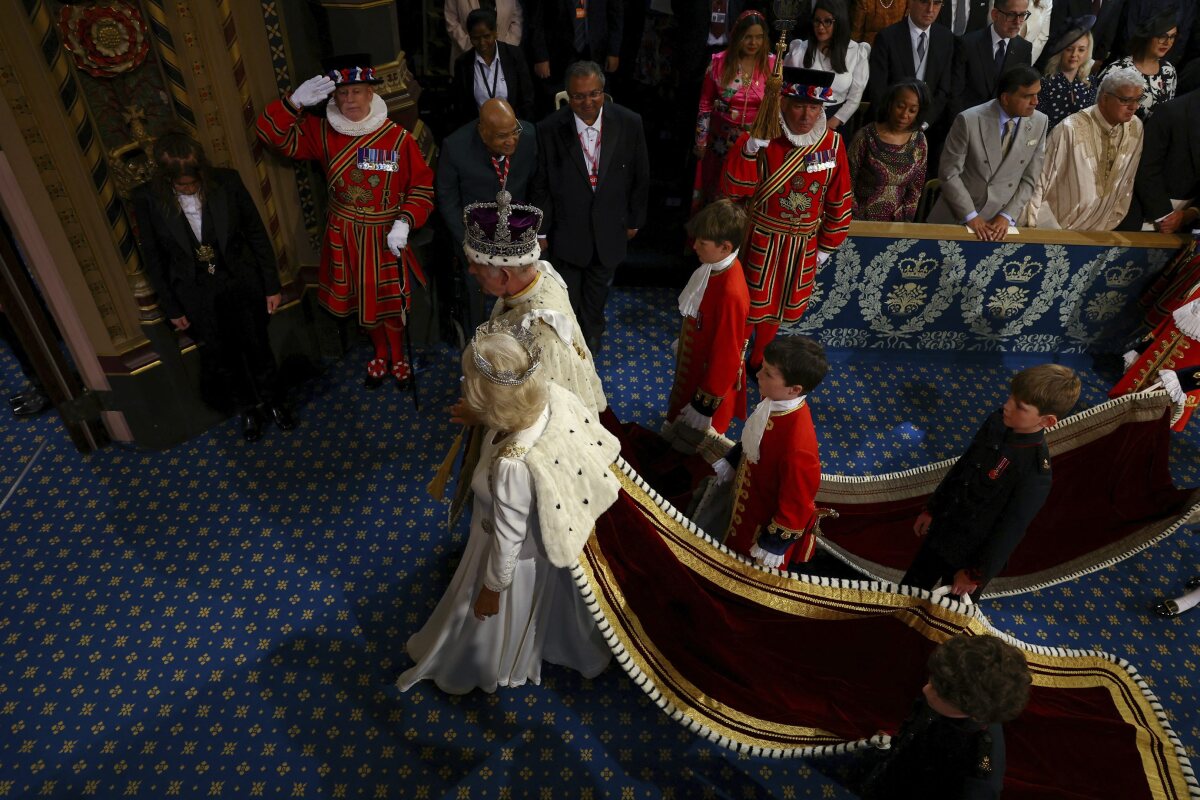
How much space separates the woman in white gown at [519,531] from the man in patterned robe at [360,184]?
1912mm

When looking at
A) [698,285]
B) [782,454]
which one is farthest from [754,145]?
[782,454]

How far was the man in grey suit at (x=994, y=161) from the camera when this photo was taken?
16.0 ft

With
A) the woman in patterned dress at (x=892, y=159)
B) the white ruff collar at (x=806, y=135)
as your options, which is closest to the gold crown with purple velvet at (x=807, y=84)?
the white ruff collar at (x=806, y=135)

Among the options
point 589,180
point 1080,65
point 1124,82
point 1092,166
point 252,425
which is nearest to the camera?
point 252,425

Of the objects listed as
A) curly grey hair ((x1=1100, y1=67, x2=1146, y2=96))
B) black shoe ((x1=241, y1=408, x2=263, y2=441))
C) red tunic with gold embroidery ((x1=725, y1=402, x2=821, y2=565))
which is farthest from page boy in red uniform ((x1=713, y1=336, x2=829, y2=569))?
curly grey hair ((x1=1100, y1=67, x2=1146, y2=96))

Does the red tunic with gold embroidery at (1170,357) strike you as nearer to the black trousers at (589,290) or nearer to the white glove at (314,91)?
the black trousers at (589,290)

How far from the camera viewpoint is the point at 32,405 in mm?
4492

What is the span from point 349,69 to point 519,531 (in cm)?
267

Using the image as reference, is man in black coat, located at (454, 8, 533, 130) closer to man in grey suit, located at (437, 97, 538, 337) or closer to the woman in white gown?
man in grey suit, located at (437, 97, 538, 337)

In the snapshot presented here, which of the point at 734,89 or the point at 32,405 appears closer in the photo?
the point at 32,405

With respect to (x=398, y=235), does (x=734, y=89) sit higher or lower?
higher

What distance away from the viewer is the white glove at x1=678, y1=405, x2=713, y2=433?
3.79 m

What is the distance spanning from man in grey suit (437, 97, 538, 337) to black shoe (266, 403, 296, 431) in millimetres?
1372

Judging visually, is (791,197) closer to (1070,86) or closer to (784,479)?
(784,479)
